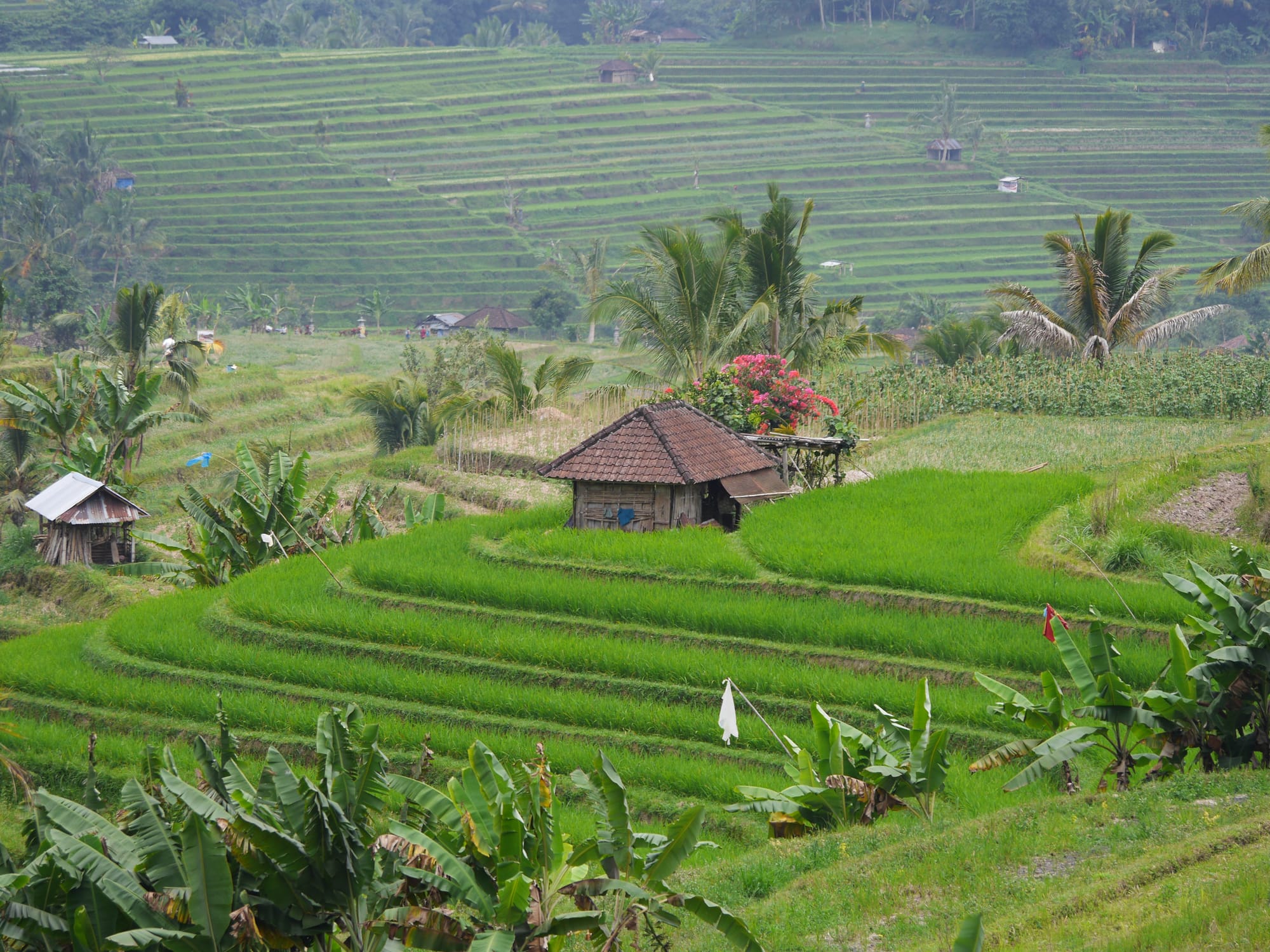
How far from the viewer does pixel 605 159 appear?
67.4m

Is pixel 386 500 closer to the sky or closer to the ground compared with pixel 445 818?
closer to the ground

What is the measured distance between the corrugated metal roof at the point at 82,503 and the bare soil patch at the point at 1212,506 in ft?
50.4

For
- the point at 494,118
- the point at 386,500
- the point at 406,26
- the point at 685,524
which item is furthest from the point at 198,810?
the point at 406,26

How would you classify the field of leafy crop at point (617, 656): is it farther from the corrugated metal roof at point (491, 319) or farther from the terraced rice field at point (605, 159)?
the terraced rice field at point (605, 159)

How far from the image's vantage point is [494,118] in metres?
71.4

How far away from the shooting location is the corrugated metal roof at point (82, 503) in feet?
67.1

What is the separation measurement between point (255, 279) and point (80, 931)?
51.4 m

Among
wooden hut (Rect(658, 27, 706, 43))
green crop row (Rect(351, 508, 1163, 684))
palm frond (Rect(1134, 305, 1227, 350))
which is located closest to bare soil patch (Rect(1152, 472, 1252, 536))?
green crop row (Rect(351, 508, 1163, 684))

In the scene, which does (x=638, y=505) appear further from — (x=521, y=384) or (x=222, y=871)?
(x=222, y=871)

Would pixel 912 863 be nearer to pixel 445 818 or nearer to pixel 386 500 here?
pixel 445 818

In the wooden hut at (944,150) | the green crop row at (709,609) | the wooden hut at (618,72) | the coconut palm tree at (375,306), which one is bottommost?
the coconut palm tree at (375,306)

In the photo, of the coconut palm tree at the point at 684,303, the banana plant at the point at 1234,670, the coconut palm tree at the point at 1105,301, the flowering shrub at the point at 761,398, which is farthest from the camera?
the coconut palm tree at the point at 1105,301

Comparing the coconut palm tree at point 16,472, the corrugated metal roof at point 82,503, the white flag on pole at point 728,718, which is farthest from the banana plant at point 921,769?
the coconut palm tree at point 16,472

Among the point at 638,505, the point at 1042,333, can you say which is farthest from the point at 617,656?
the point at 1042,333
